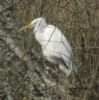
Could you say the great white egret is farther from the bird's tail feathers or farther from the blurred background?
the bird's tail feathers

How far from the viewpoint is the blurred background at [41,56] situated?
313 centimetres

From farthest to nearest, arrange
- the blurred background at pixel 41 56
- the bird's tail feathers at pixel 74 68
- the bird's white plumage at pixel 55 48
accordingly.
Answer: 1. the bird's white plumage at pixel 55 48
2. the bird's tail feathers at pixel 74 68
3. the blurred background at pixel 41 56

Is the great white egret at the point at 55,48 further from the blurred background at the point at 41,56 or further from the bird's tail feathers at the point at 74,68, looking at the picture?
the bird's tail feathers at the point at 74,68

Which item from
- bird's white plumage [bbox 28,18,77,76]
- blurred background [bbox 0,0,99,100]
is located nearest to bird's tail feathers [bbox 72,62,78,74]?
blurred background [bbox 0,0,99,100]

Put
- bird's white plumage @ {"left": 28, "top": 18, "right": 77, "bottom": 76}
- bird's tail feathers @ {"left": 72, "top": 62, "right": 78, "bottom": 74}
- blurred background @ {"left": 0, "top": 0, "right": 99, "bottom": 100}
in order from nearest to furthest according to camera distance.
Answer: blurred background @ {"left": 0, "top": 0, "right": 99, "bottom": 100} → bird's tail feathers @ {"left": 72, "top": 62, "right": 78, "bottom": 74} → bird's white plumage @ {"left": 28, "top": 18, "right": 77, "bottom": 76}

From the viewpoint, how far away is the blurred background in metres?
3.13

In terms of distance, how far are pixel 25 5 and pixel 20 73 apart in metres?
1.66

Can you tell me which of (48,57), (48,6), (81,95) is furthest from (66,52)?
→ (81,95)

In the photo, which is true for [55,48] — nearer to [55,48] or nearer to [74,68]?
[55,48]

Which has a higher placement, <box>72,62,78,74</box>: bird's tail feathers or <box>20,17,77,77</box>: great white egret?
<box>20,17,77,77</box>: great white egret

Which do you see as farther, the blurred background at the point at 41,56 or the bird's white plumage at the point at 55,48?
the bird's white plumage at the point at 55,48

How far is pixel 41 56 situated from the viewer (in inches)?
161

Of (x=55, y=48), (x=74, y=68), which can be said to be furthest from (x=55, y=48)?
(x=74, y=68)

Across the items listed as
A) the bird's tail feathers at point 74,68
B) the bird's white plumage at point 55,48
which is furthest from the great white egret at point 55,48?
the bird's tail feathers at point 74,68
